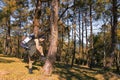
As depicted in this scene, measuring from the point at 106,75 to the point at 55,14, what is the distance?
4.73m

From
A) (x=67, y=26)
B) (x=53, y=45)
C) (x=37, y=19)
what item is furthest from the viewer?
(x=67, y=26)

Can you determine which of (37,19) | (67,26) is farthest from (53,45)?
(67,26)

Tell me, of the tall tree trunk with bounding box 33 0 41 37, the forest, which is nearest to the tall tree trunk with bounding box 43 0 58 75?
the forest

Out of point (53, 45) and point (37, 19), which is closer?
point (53, 45)

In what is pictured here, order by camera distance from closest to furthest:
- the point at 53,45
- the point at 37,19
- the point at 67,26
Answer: the point at 53,45 < the point at 37,19 < the point at 67,26

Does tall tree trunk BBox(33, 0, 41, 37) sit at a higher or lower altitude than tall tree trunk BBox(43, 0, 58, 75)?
higher

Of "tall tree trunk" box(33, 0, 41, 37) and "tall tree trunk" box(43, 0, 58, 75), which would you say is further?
"tall tree trunk" box(33, 0, 41, 37)

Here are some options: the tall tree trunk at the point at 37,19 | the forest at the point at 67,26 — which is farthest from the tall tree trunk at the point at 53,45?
the tall tree trunk at the point at 37,19

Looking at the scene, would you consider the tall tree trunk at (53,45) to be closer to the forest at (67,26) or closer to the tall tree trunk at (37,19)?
the forest at (67,26)

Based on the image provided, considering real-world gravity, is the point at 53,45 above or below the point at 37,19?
Answer: below

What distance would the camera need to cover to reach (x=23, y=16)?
43.0 m

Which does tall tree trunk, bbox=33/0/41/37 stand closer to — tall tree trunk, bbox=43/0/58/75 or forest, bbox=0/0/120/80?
forest, bbox=0/0/120/80

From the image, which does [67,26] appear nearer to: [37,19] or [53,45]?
[37,19]

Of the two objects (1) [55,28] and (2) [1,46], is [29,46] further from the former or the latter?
(2) [1,46]
